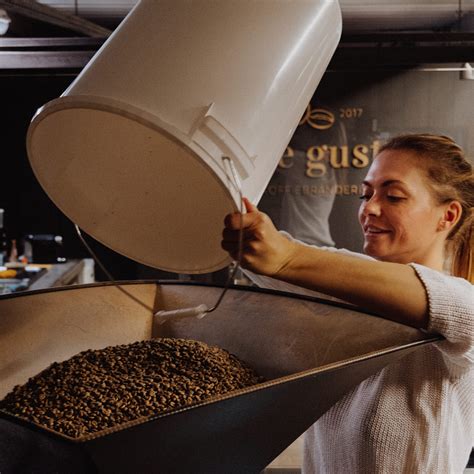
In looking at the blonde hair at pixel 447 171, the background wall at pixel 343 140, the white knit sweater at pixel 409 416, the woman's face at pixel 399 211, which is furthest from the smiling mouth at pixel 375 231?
the background wall at pixel 343 140

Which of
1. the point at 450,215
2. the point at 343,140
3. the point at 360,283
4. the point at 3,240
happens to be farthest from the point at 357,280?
the point at 3,240

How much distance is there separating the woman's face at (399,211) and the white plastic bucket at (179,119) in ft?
1.24

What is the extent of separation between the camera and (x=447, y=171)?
1222 millimetres

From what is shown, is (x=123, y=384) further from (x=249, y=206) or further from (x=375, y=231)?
(x=375, y=231)

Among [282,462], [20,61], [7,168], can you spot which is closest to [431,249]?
[282,462]

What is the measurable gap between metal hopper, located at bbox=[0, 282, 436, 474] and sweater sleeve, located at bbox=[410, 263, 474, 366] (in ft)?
0.13

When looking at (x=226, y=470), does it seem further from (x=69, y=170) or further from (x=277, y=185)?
(x=277, y=185)

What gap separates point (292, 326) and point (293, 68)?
0.38m

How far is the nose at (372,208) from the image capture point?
1173mm

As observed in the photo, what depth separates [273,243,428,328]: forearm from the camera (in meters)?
0.83

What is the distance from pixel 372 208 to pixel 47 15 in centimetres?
201

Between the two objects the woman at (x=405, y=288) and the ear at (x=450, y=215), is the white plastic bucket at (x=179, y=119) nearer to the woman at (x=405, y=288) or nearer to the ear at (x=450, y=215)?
the woman at (x=405, y=288)

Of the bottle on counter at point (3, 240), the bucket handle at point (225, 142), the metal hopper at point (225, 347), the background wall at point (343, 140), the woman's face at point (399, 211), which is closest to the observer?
the metal hopper at point (225, 347)

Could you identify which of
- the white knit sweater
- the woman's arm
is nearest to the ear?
the white knit sweater
